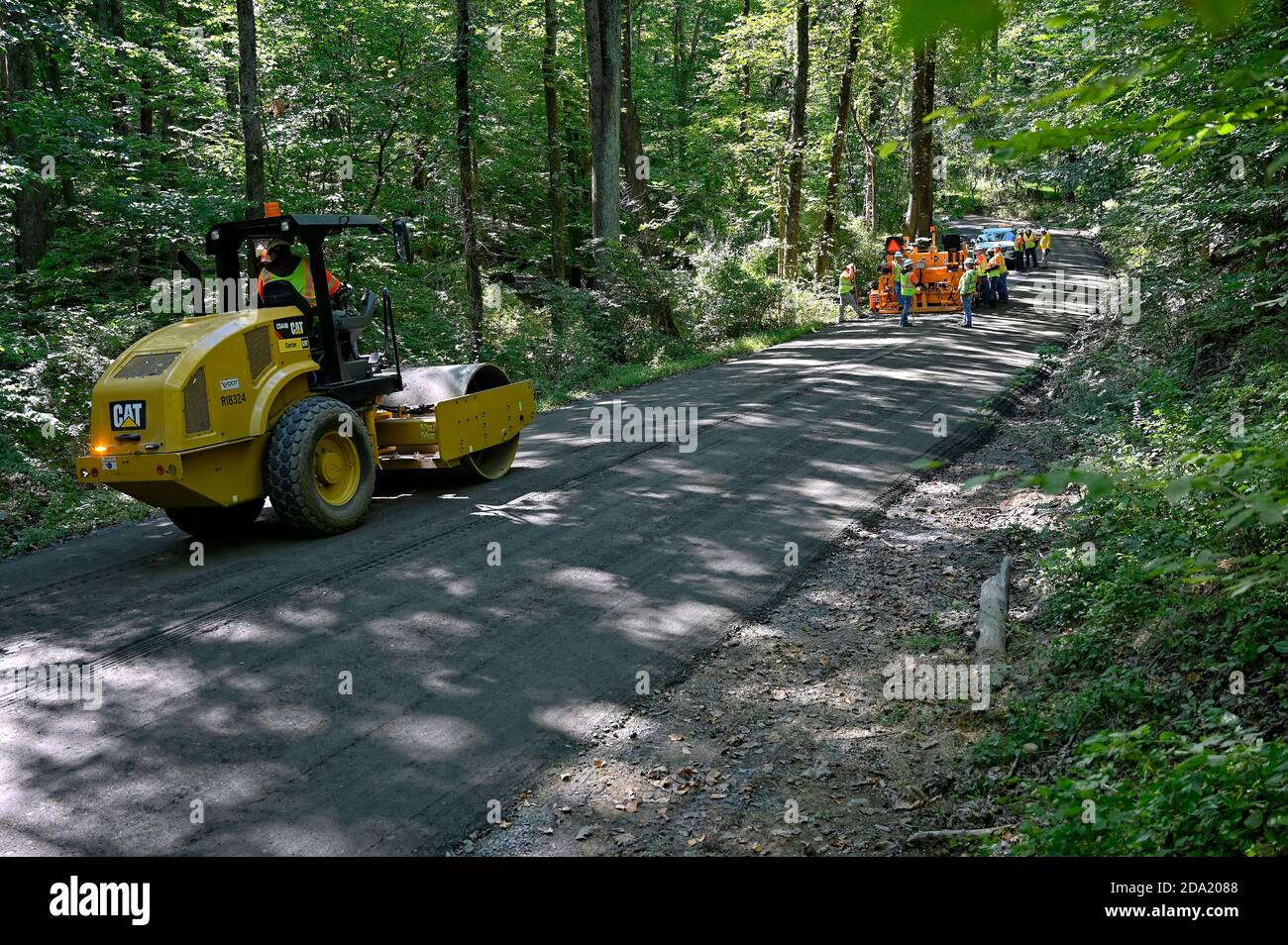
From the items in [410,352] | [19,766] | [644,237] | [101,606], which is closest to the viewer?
[19,766]

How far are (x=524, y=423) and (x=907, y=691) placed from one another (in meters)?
6.72

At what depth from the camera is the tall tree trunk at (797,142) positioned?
2773cm

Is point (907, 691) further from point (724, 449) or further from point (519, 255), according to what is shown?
point (519, 255)

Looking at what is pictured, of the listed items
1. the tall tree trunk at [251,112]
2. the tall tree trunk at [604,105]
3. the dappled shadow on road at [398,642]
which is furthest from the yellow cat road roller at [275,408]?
the tall tree trunk at [604,105]

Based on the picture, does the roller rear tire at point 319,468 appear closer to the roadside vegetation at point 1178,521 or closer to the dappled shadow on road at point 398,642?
the dappled shadow on road at point 398,642

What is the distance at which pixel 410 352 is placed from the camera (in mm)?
19344

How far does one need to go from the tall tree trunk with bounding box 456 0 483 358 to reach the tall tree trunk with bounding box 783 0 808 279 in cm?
1187

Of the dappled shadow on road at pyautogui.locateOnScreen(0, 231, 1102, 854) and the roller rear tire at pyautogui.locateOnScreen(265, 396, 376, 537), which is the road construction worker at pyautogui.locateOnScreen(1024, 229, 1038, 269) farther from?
the roller rear tire at pyautogui.locateOnScreen(265, 396, 376, 537)

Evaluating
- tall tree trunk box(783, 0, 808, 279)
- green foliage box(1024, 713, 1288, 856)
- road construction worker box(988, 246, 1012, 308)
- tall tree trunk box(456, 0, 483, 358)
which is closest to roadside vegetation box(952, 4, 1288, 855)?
green foliage box(1024, 713, 1288, 856)

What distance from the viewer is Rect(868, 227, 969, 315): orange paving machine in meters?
28.7

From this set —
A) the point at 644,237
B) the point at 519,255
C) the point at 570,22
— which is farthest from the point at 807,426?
the point at 570,22

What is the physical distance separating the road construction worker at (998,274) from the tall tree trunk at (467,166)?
16331 mm

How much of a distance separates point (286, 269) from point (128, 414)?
234cm

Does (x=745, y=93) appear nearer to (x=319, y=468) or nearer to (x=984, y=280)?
(x=984, y=280)
